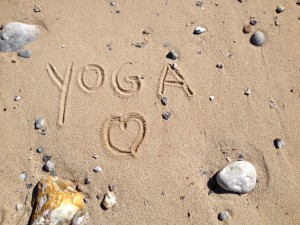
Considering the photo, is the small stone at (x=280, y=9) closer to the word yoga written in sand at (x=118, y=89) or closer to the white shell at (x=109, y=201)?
the word yoga written in sand at (x=118, y=89)

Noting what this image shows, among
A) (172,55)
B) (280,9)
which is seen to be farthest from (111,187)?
(280,9)

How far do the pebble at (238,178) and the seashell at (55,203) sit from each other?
137 centimetres

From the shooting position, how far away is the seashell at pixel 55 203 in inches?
128

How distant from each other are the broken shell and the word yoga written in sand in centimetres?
44

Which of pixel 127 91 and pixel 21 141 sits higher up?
pixel 127 91

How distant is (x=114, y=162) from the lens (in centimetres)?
354

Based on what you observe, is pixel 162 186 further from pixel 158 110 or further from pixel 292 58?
pixel 292 58

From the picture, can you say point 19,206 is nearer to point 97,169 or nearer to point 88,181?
point 88,181

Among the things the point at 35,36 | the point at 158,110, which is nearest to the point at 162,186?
the point at 158,110

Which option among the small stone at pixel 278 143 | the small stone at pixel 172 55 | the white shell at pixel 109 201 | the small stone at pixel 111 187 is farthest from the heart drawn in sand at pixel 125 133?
the small stone at pixel 278 143

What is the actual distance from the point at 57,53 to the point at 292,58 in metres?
2.60

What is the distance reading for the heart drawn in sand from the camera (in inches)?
141

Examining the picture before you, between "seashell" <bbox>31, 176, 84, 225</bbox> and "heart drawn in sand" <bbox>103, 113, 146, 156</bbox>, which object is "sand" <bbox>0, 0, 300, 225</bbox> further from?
"seashell" <bbox>31, 176, 84, 225</bbox>

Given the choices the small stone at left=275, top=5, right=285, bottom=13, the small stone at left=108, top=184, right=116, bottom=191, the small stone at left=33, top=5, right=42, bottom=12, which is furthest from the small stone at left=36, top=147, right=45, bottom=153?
the small stone at left=275, top=5, right=285, bottom=13
